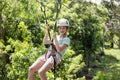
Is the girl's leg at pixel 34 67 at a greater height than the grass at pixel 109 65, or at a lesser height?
greater

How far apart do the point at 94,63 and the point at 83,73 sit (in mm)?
6140

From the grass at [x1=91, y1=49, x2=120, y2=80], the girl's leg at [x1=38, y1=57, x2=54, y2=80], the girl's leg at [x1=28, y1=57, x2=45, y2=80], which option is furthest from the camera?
the grass at [x1=91, y1=49, x2=120, y2=80]

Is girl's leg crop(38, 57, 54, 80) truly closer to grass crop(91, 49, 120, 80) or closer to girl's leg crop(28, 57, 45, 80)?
girl's leg crop(28, 57, 45, 80)

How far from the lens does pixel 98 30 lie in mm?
23234

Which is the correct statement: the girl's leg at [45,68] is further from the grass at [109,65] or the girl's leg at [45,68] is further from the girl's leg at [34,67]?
the grass at [109,65]

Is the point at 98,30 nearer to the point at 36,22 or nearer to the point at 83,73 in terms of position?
the point at 83,73

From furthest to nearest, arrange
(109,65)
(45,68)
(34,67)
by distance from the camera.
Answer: (109,65)
(34,67)
(45,68)

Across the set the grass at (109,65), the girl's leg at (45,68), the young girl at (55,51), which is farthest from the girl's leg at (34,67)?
the grass at (109,65)

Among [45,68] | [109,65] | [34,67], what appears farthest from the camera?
[109,65]

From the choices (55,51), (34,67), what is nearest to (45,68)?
(34,67)

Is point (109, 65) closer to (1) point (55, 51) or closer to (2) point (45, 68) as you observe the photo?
(1) point (55, 51)

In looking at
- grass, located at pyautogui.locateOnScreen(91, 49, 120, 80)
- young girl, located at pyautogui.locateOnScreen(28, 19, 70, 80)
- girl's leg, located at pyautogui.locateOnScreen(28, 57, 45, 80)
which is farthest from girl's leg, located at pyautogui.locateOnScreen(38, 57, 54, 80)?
grass, located at pyautogui.locateOnScreen(91, 49, 120, 80)

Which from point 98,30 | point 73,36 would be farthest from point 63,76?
point 98,30

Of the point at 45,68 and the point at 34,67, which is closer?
the point at 45,68
